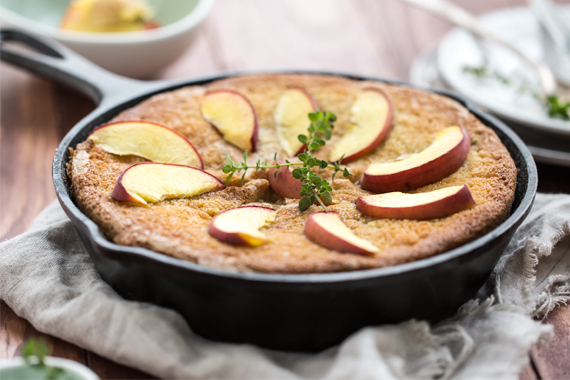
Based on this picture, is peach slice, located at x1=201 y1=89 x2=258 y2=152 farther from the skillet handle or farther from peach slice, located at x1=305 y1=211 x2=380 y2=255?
peach slice, located at x1=305 y1=211 x2=380 y2=255

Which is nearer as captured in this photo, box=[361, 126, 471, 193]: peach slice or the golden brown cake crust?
the golden brown cake crust

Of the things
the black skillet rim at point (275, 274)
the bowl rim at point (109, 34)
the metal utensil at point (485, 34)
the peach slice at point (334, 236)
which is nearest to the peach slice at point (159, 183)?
the black skillet rim at point (275, 274)

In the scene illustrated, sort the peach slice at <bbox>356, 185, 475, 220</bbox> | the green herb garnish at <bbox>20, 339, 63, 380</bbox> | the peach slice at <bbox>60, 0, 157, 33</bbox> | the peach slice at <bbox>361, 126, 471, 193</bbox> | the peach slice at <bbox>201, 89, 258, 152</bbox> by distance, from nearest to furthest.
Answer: the green herb garnish at <bbox>20, 339, 63, 380</bbox> < the peach slice at <bbox>356, 185, 475, 220</bbox> < the peach slice at <bbox>361, 126, 471, 193</bbox> < the peach slice at <bbox>201, 89, 258, 152</bbox> < the peach slice at <bbox>60, 0, 157, 33</bbox>

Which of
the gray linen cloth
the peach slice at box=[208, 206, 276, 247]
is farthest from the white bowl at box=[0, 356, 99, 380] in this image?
the peach slice at box=[208, 206, 276, 247]

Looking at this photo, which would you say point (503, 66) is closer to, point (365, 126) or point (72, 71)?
point (365, 126)

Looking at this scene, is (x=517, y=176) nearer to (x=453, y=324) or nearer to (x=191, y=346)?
(x=453, y=324)

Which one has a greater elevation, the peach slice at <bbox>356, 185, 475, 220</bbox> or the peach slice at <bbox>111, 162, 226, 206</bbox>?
the peach slice at <bbox>111, 162, 226, 206</bbox>

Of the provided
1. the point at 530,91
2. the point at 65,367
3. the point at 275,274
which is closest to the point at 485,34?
the point at 530,91
